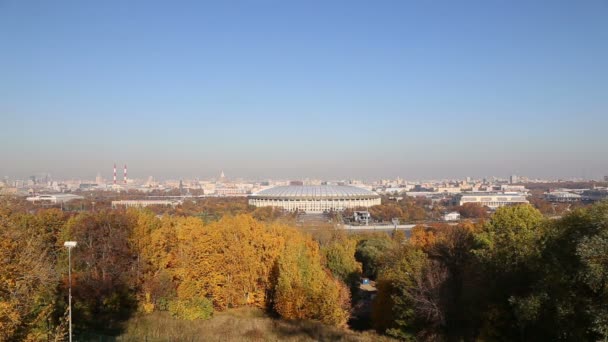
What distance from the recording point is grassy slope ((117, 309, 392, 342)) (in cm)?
1313

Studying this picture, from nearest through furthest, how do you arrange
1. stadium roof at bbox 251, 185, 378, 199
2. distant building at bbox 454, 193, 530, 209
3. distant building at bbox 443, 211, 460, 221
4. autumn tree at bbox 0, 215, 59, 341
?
autumn tree at bbox 0, 215, 59, 341 < distant building at bbox 443, 211, 460, 221 < stadium roof at bbox 251, 185, 378, 199 < distant building at bbox 454, 193, 530, 209

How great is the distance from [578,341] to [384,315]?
689 cm

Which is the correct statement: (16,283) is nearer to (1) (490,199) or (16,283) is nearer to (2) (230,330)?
(2) (230,330)

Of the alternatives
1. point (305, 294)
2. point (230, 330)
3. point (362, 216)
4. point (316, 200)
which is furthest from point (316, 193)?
point (230, 330)

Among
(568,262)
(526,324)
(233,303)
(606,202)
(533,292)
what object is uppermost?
(606,202)

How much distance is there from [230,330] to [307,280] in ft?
11.1

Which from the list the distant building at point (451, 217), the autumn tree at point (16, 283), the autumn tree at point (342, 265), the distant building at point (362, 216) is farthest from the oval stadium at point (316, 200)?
the autumn tree at point (16, 283)

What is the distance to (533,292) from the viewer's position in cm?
1064

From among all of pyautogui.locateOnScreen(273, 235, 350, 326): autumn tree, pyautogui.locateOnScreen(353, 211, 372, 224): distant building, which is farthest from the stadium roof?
pyautogui.locateOnScreen(273, 235, 350, 326): autumn tree

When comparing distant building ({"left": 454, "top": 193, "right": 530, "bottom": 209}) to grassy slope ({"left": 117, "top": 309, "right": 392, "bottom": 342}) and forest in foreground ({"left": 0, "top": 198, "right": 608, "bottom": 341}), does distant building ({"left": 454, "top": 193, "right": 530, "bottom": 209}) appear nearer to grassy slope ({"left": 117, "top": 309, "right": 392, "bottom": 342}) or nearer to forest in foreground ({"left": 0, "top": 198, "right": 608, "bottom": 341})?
forest in foreground ({"left": 0, "top": 198, "right": 608, "bottom": 341})

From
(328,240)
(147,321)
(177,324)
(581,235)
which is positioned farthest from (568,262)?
(328,240)

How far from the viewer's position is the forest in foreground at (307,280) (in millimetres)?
9023

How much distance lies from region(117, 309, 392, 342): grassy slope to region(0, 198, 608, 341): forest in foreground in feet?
0.72

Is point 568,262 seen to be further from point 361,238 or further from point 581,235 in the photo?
point 361,238
